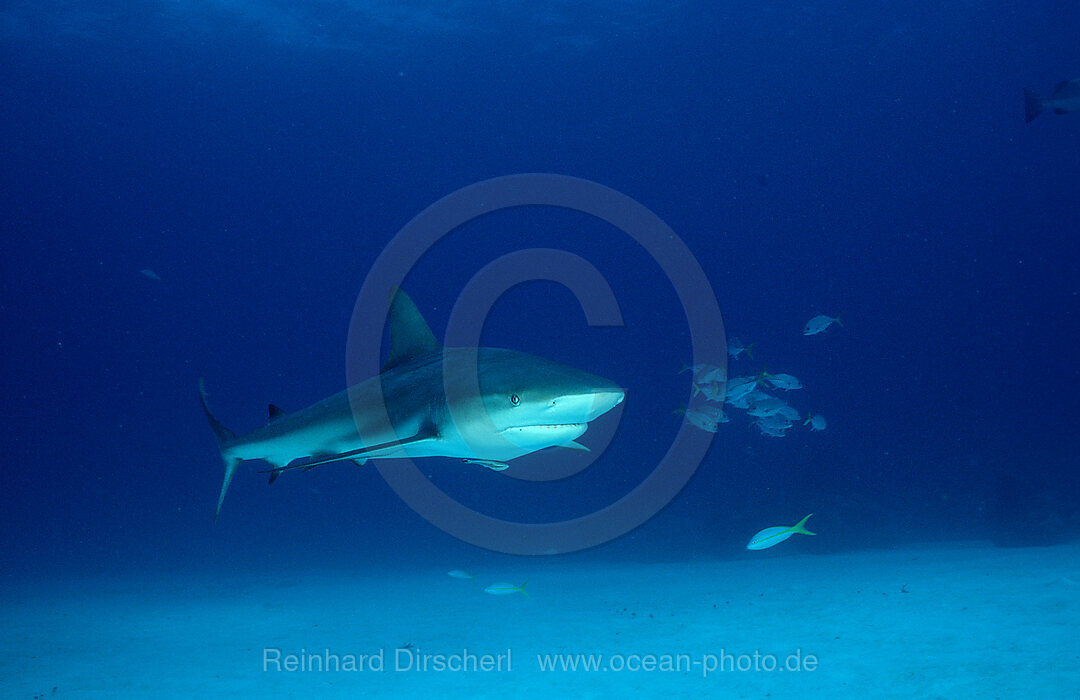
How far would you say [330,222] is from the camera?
5472cm

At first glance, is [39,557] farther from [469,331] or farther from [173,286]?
[173,286]

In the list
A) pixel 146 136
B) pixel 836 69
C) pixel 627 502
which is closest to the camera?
pixel 627 502

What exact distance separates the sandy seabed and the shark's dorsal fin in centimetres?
332

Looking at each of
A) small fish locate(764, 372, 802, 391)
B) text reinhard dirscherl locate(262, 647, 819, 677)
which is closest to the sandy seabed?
text reinhard dirscherl locate(262, 647, 819, 677)

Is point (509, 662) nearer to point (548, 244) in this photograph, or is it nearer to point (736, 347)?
point (736, 347)

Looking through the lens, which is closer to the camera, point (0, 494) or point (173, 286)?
point (0, 494)

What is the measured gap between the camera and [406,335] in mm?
4141

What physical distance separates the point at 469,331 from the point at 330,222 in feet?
54.8

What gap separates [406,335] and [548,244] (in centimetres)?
5414

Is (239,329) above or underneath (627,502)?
above

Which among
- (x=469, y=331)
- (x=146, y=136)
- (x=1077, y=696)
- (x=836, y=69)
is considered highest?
(x=146, y=136)

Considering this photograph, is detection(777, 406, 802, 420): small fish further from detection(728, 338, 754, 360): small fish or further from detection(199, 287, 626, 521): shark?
detection(199, 287, 626, 521): shark

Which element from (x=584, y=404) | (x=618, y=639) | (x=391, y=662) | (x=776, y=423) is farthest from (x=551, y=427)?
(x=776, y=423)

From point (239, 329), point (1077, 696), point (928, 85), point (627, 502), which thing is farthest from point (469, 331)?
point (1077, 696)
